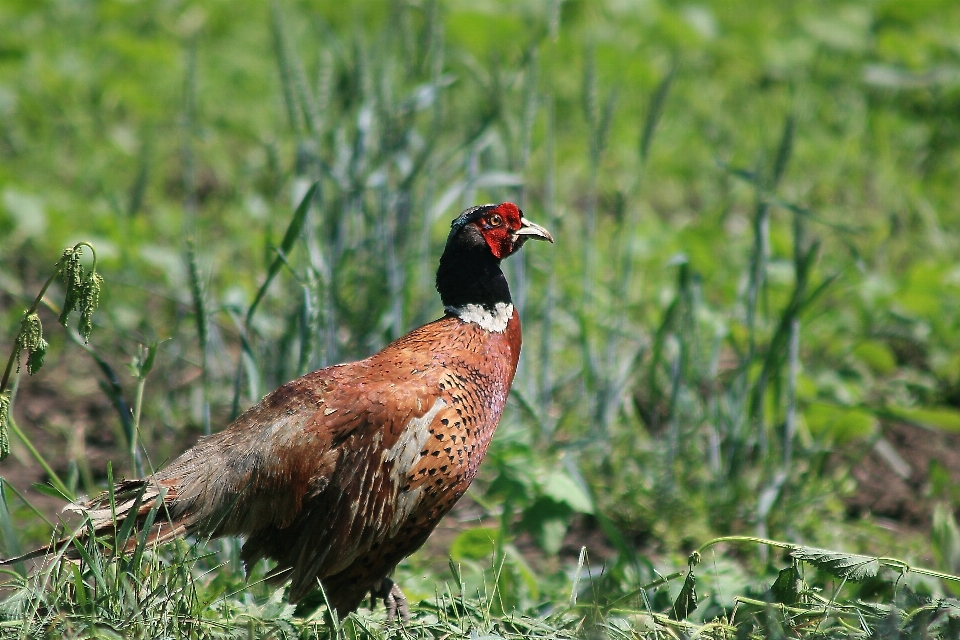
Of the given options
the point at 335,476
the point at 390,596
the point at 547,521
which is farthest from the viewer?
the point at 547,521

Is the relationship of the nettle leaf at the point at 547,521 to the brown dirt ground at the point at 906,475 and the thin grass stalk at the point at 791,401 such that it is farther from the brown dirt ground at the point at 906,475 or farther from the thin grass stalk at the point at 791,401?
the brown dirt ground at the point at 906,475

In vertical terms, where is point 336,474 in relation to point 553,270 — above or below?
below

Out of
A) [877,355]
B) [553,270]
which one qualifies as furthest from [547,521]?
[877,355]

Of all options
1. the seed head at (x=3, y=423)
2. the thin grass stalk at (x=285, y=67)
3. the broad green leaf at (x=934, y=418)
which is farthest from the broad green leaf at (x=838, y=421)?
the seed head at (x=3, y=423)

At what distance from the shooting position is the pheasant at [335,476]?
2.92m

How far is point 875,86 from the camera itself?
289 inches

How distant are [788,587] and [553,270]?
178cm

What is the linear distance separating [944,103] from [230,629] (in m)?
6.12

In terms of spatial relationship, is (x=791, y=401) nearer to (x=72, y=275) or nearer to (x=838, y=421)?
(x=838, y=421)

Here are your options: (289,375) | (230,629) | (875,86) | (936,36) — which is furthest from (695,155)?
(230,629)

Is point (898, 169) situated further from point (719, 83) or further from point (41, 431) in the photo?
point (41, 431)

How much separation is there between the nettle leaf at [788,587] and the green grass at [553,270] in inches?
2.5

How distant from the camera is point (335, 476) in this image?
116 inches

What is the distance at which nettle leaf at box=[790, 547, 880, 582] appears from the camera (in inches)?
106
